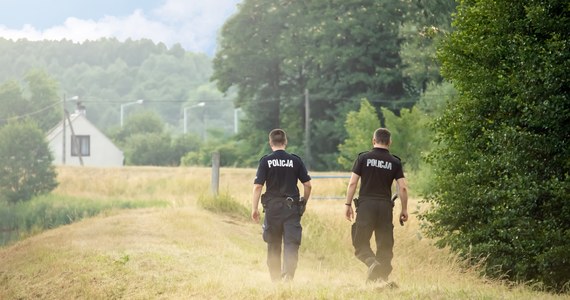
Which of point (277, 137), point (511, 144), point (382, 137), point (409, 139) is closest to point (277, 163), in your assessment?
point (277, 137)

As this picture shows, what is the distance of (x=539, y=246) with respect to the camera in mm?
15820

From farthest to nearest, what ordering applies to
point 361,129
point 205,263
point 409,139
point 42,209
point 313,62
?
1. point 313,62
2. point 42,209
3. point 361,129
4. point 409,139
5. point 205,263

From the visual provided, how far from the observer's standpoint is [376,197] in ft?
44.1

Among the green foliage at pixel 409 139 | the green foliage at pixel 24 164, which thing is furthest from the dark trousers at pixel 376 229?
the green foliage at pixel 24 164

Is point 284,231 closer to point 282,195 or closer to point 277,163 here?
point 282,195

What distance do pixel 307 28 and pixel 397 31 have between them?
277 inches

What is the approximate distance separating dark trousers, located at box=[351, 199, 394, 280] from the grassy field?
441 mm

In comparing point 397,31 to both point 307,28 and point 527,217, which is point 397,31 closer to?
point 307,28

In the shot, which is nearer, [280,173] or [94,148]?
[280,173]

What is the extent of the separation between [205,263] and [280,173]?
14.7ft

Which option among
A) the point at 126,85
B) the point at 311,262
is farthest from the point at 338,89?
the point at 126,85

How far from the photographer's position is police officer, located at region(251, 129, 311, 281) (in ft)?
44.3

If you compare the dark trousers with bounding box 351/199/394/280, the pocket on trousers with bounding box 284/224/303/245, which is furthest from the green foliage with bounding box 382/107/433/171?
the pocket on trousers with bounding box 284/224/303/245

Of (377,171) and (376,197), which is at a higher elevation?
(377,171)
